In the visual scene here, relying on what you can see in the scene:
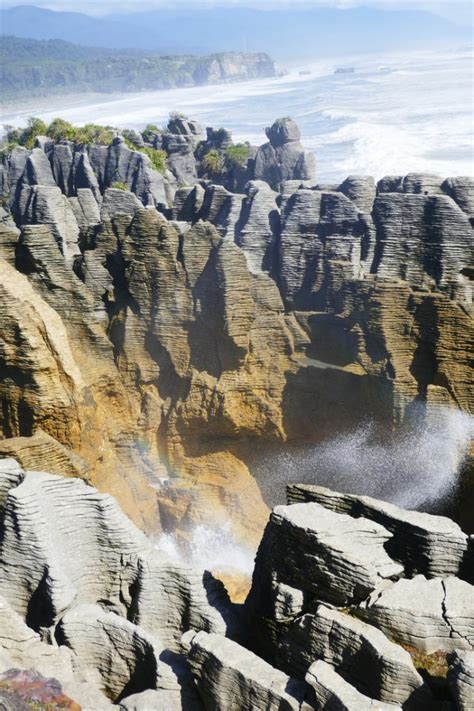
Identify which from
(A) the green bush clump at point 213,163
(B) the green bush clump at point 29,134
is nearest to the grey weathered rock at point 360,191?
(A) the green bush clump at point 213,163

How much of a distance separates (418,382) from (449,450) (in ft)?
3.47

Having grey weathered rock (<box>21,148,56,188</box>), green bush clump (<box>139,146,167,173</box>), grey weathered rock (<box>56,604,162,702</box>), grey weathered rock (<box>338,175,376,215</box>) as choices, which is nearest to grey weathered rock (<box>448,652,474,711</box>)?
grey weathered rock (<box>56,604,162,702</box>)

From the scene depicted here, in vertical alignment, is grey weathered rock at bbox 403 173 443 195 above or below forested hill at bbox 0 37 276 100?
below

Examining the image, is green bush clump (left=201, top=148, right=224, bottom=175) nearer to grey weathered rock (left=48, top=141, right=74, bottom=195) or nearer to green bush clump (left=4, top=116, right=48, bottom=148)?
grey weathered rock (left=48, top=141, right=74, bottom=195)

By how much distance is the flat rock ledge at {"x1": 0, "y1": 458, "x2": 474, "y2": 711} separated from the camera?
7223 millimetres

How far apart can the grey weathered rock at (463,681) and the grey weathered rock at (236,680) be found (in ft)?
4.20

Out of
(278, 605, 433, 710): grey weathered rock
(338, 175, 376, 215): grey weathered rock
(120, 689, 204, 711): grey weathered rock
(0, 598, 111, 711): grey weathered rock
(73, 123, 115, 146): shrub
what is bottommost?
(120, 689, 204, 711): grey weathered rock

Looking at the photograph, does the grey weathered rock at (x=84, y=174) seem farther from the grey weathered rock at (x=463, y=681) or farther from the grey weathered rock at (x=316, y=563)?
the grey weathered rock at (x=463, y=681)

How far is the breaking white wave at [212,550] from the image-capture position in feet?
38.5

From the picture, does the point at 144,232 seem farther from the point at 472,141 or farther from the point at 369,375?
the point at 472,141

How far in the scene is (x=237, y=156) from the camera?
111 feet

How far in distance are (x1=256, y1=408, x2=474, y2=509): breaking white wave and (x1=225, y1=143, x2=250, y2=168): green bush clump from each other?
71.5ft

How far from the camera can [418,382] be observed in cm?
1174

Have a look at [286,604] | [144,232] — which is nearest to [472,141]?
[144,232]
